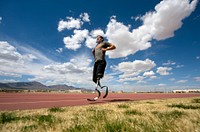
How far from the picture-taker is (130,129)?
1.94m

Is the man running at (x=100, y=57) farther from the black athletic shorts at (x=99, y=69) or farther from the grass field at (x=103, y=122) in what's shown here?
the grass field at (x=103, y=122)

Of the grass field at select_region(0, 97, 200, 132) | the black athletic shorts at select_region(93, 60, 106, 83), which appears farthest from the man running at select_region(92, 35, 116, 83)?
the grass field at select_region(0, 97, 200, 132)

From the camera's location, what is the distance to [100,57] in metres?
7.53

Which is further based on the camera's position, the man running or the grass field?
the man running

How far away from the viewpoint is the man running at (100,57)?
7.41 m

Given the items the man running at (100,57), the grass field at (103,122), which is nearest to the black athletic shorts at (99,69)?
the man running at (100,57)

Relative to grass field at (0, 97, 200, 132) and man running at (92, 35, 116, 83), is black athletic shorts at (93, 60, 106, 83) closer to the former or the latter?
man running at (92, 35, 116, 83)

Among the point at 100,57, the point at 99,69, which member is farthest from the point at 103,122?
the point at 100,57

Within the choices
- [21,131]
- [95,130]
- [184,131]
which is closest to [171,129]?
[184,131]

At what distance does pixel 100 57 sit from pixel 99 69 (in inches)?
20.9

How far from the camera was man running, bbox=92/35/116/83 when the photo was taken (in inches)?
292

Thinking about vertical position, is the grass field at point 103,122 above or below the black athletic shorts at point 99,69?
below

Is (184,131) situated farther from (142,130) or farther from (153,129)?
(142,130)

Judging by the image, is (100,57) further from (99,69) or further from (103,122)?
(103,122)
